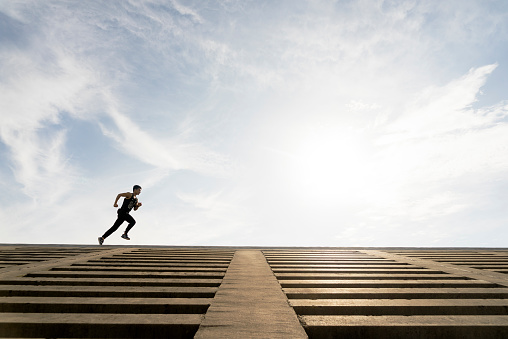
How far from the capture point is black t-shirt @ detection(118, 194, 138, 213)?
317 inches

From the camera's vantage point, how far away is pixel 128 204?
8.12 meters

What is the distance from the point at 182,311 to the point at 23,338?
0.88m

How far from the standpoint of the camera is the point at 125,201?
8.18 m

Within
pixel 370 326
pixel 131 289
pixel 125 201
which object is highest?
pixel 125 201

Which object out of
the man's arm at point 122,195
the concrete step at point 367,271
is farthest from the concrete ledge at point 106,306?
the man's arm at point 122,195

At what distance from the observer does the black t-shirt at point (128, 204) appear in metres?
8.06

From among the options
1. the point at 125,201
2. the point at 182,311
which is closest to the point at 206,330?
the point at 182,311

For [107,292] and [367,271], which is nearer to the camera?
[107,292]

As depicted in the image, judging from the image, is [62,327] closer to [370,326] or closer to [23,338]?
[23,338]

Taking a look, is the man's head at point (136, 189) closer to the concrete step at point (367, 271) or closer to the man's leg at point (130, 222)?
the man's leg at point (130, 222)

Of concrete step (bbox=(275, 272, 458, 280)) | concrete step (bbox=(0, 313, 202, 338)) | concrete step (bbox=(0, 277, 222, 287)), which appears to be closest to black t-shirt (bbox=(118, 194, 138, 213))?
concrete step (bbox=(0, 277, 222, 287))

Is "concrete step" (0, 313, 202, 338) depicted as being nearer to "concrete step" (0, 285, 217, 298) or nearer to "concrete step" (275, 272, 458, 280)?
"concrete step" (0, 285, 217, 298)

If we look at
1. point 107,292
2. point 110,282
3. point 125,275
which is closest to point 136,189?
point 125,275

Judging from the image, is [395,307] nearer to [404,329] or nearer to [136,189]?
[404,329]
